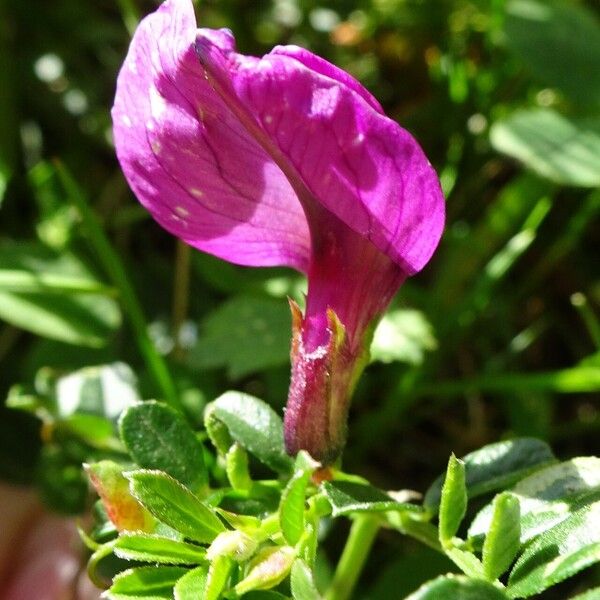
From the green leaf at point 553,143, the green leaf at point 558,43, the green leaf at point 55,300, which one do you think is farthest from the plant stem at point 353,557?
the green leaf at point 558,43

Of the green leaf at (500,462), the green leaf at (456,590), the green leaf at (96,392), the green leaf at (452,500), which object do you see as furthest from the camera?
the green leaf at (96,392)

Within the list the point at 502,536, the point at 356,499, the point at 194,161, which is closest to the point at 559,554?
the point at 502,536

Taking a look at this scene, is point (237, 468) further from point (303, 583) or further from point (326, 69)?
point (326, 69)

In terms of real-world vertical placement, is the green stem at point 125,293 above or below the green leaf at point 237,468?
below

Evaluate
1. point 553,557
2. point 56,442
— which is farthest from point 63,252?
point 553,557

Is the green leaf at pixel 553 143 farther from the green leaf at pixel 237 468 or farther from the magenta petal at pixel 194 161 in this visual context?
the green leaf at pixel 237 468

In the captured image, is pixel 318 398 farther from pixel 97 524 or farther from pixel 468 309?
pixel 468 309

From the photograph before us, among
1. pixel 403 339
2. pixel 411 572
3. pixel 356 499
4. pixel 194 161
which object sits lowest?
pixel 411 572
